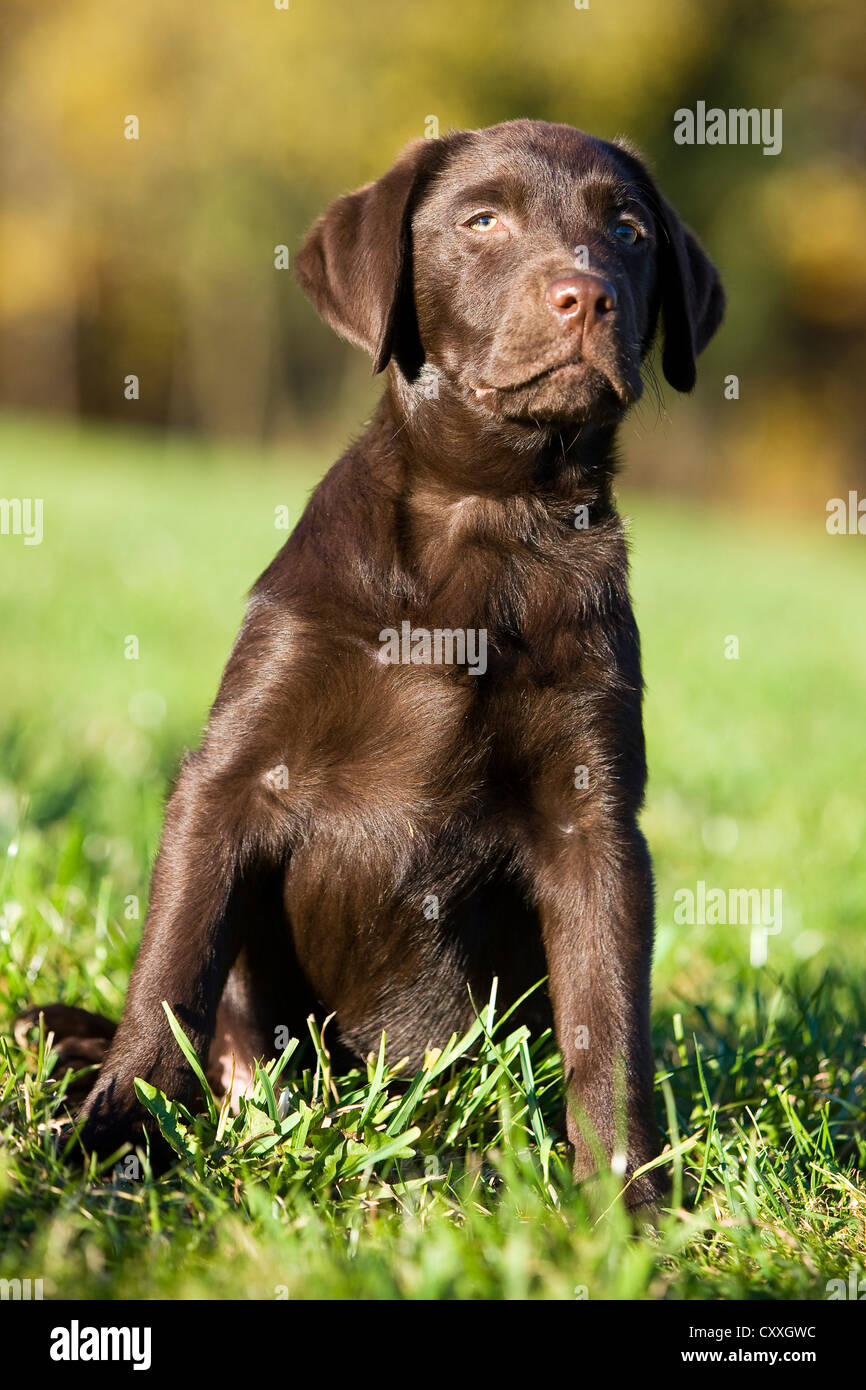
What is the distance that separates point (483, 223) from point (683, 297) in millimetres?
511

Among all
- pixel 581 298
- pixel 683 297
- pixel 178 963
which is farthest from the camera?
pixel 683 297

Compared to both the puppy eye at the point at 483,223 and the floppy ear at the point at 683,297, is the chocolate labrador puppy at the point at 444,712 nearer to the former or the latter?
the puppy eye at the point at 483,223

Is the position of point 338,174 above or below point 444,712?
above

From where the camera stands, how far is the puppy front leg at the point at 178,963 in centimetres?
230

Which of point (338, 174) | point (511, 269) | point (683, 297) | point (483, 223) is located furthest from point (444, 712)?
point (338, 174)

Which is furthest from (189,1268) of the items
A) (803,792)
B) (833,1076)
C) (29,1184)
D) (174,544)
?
(174,544)

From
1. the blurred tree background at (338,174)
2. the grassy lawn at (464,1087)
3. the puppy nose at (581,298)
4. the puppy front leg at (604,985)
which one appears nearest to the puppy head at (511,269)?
the puppy nose at (581,298)

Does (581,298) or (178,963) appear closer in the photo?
(178,963)

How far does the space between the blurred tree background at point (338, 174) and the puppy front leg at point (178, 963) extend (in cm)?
2271

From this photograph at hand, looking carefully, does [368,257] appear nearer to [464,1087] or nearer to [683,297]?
[683,297]

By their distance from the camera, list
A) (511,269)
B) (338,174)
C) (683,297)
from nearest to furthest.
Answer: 1. (511,269)
2. (683,297)
3. (338,174)

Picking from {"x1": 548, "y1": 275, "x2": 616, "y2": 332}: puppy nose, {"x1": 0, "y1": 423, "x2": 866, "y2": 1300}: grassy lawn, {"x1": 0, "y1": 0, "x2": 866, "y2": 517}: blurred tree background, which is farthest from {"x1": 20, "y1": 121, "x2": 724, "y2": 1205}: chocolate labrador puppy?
{"x1": 0, "y1": 0, "x2": 866, "y2": 517}: blurred tree background

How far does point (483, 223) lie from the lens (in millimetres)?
2816

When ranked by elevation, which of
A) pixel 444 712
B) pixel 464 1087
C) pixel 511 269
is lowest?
pixel 464 1087
